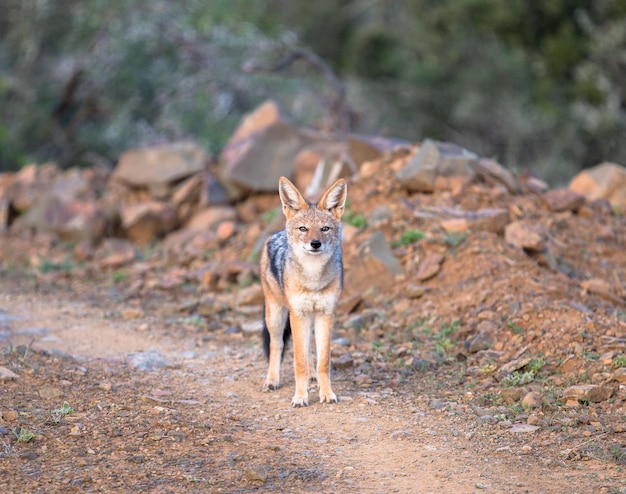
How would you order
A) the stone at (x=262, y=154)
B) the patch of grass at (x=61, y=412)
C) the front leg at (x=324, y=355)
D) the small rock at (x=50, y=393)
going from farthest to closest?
1. the stone at (x=262, y=154)
2. the front leg at (x=324, y=355)
3. the small rock at (x=50, y=393)
4. the patch of grass at (x=61, y=412)

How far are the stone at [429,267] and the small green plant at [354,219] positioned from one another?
4.20ft

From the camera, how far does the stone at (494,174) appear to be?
38.1ft

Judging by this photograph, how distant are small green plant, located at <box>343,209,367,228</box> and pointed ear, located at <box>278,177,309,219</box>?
388 cm

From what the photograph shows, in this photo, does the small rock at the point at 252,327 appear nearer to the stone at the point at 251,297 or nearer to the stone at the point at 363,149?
the stone at the point at 251,297

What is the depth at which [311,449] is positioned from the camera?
5.80 meters

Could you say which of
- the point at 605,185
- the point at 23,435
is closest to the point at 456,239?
the point at 605,185

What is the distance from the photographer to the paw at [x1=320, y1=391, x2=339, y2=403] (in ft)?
22.4

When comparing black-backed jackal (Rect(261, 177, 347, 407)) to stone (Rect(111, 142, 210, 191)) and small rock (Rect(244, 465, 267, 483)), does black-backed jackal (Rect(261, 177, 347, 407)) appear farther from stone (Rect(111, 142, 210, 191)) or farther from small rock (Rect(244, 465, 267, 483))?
stone (Rect(111, 142, 210, 191))

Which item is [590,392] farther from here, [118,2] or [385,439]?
[118,2]

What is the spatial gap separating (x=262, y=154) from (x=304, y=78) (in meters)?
8.17

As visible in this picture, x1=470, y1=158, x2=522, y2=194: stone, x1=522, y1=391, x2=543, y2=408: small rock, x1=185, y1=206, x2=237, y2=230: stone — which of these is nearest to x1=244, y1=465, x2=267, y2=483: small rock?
x1=522, y1=391, x2=543, y2=408: small rock

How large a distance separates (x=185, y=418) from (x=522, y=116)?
68.9 feet

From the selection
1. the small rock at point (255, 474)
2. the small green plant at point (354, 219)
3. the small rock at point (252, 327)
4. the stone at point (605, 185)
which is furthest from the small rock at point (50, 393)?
the stone at point (605, 185)

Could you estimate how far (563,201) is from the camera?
11.9 meters
